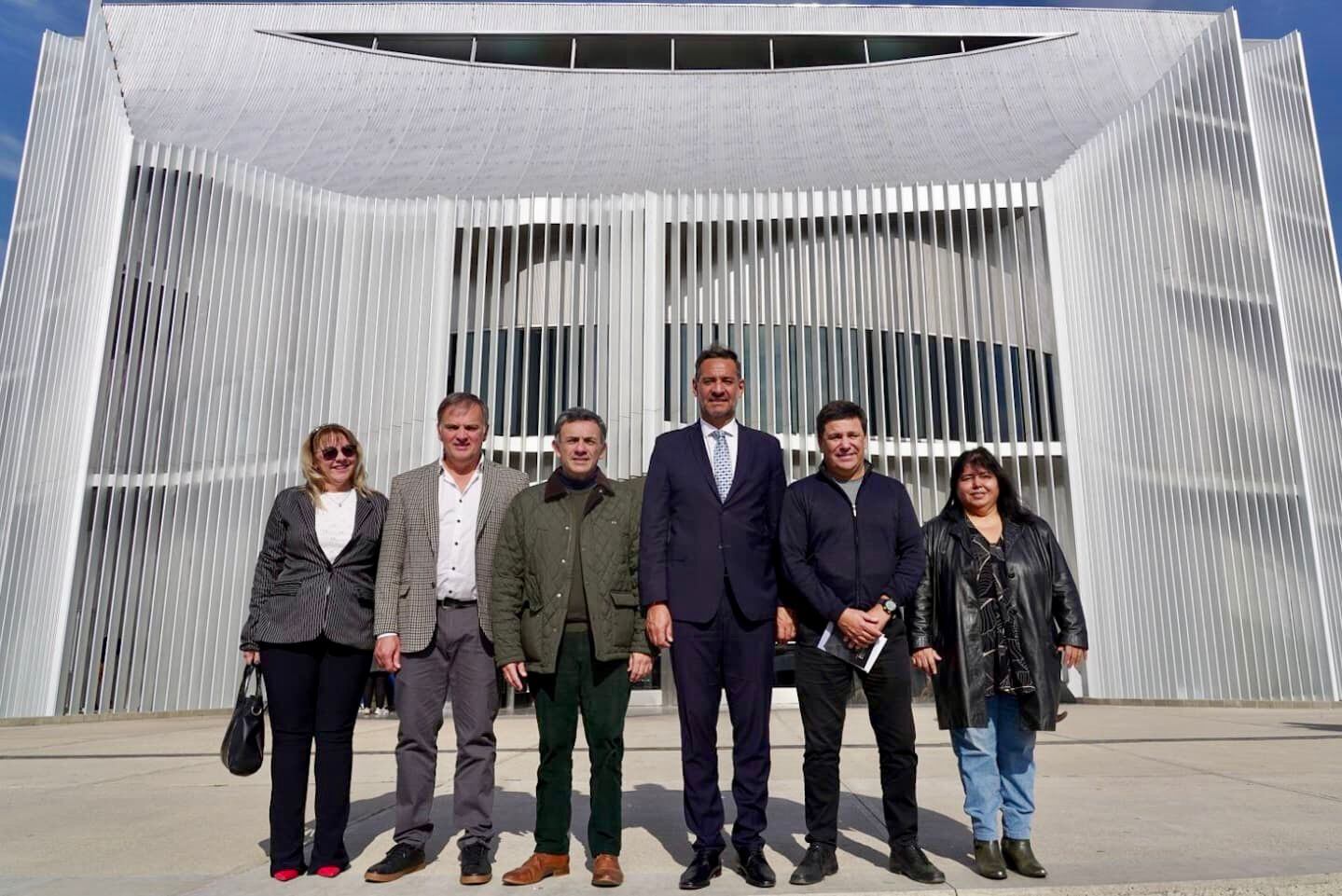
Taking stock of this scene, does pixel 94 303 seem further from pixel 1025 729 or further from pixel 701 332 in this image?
pixel 1025 729

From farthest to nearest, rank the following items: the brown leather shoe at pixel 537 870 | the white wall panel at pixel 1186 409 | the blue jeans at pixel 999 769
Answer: the white wall panel at pixel 1186 409 → the blue jeans at pixel 999 769 → the brown leather shoe at pixel 537 870

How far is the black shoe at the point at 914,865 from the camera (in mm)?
3555

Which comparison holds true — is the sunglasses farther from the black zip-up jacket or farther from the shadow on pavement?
the black zip-up jacket

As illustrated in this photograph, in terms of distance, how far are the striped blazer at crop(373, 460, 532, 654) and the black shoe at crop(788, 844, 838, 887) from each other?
1.53 metres

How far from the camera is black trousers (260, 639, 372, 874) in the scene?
3898mm

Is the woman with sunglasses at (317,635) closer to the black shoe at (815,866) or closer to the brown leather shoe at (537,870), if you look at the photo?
the brown leather shoe at (537,870)

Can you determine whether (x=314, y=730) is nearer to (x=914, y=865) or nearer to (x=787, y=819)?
(x=787, y=819)

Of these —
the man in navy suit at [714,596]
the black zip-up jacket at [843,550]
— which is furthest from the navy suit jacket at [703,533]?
the black zip-up jacket at [843,550]

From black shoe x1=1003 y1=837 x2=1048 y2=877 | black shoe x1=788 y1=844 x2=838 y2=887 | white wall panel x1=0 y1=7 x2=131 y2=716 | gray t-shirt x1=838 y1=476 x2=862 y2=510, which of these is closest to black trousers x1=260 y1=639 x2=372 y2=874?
black shoe x1=788 y1=844 x2=838 y2=887

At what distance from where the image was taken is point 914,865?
3650 mm

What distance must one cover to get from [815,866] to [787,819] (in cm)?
132

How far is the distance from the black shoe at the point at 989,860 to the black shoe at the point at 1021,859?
1.5 inches

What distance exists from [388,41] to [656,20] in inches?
255

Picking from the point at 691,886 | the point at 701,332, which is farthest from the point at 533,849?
the point at 701,332
